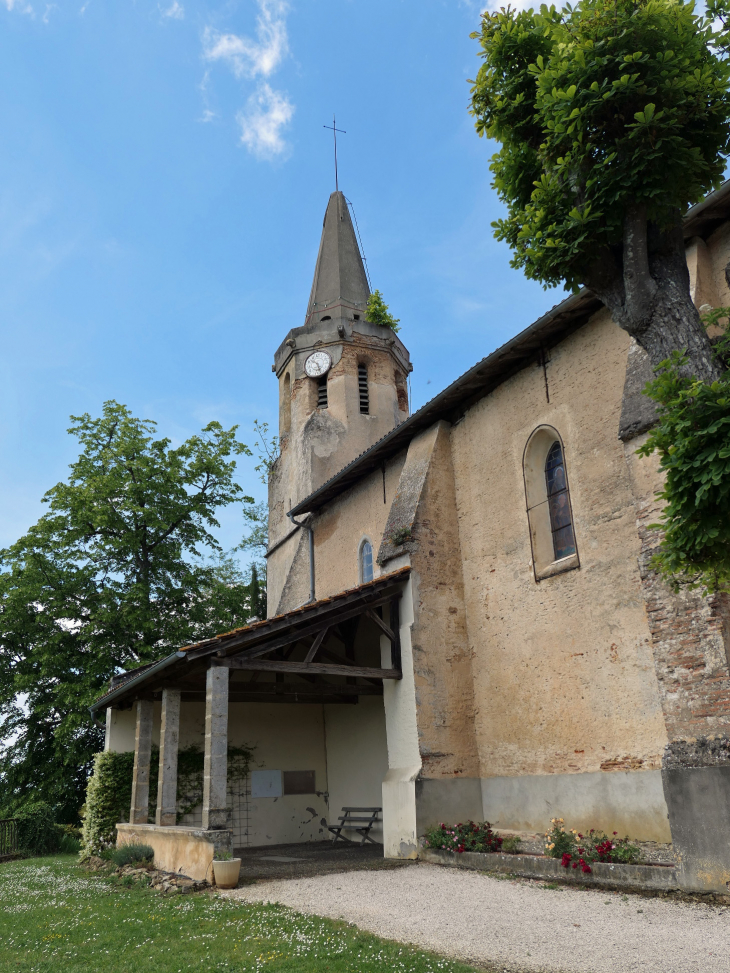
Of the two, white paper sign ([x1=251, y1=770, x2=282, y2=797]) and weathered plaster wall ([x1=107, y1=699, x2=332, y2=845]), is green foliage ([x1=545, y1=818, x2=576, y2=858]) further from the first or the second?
white paper sign ([x1=251, y1=770, x2=282, y2=797])

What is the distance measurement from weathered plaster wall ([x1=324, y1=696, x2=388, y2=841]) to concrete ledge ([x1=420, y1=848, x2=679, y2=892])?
401 centimetres

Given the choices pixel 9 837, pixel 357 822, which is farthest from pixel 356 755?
pixel 9 837

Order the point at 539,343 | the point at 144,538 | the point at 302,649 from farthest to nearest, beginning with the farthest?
the point at 144,538 < the point at 302,649 < the point at 539,343

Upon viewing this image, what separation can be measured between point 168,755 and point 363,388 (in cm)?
1301

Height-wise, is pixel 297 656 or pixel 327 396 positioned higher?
pixel 327 396

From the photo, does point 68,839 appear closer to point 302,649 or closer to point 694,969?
point 302,649

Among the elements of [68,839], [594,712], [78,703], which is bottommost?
[68,839]

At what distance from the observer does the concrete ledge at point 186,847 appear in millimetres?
8953

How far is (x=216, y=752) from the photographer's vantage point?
9469 mm

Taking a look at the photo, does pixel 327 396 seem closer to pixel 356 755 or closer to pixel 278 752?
pixel 278 752

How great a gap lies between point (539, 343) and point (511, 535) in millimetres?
2972

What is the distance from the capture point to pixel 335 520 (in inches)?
683

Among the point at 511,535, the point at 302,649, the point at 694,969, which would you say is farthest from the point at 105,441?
the point at 694,969

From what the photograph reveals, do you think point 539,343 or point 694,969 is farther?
point 539,343
